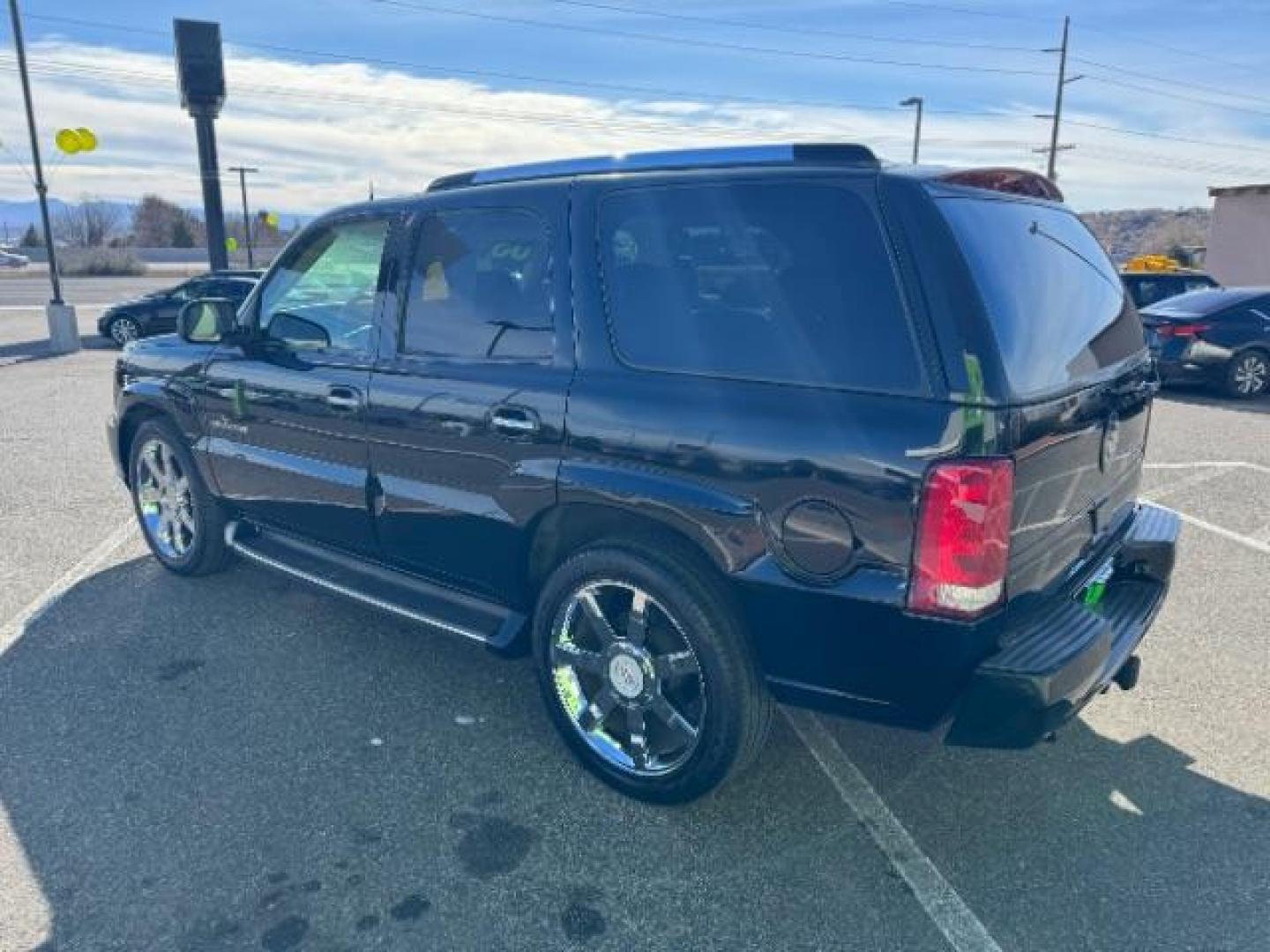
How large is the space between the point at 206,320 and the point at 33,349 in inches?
607

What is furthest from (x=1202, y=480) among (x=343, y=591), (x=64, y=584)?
(x=64, y=584)

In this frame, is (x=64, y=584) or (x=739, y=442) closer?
(x=739, y=442)

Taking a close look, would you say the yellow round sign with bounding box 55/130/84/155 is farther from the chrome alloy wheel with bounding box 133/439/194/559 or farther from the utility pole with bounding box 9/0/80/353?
the chrome alloy wheel with bounding box 133/439/194/559

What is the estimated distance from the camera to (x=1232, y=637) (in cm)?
409

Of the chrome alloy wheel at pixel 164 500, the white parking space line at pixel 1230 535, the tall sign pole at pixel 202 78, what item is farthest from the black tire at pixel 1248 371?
the tall sign pole at pixel 202 78

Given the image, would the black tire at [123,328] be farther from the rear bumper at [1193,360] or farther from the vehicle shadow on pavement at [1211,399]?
the vehicle shadow on pavement at [1211,399]

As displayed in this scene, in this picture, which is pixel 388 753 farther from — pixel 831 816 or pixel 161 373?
pixel 161 373

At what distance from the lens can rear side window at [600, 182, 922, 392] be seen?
2.36m

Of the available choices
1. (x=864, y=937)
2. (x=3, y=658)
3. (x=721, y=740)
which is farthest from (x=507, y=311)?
(x=3, y=658)

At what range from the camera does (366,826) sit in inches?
110

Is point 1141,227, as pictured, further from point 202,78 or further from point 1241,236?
point 202,78

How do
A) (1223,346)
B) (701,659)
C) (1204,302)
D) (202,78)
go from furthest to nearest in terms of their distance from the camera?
1. (202,78)
2. (1204,302)
3. (1223,346)
4. (701,659)

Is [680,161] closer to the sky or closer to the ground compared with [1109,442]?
closer to the sky

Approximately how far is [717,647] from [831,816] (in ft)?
2.29
